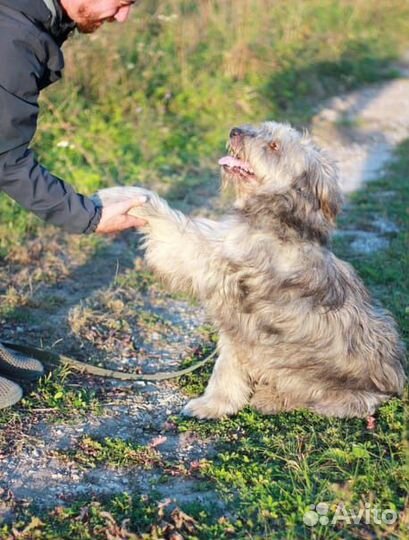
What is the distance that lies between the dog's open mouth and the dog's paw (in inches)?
48.2

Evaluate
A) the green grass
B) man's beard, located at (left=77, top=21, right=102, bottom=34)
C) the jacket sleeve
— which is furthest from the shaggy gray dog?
the green grass

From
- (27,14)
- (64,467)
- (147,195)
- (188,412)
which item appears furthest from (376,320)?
(27,14)

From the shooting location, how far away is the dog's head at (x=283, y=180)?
4.21 meters

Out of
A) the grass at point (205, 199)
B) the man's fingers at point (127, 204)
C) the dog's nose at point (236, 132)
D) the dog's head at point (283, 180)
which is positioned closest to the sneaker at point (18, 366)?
the grass at point (205, 199)

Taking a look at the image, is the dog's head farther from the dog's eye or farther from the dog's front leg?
the dog's front leg

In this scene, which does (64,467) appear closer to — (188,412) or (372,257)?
(188,412)

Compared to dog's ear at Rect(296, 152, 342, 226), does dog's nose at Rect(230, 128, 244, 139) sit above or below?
above

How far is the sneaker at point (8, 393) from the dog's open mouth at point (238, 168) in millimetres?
1587

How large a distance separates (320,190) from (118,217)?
1073 mm

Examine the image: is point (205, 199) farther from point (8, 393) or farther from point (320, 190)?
point (8, 393)

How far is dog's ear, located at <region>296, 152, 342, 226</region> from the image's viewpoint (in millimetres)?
4230

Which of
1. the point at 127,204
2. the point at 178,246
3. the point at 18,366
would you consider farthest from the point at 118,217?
the point at 18,366

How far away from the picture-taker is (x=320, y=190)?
13.9 feet

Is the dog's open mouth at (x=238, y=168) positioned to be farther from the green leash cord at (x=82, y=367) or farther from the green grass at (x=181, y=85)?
the green grass at (x=181, y=85)
